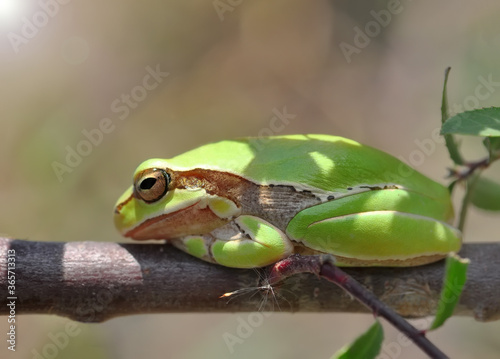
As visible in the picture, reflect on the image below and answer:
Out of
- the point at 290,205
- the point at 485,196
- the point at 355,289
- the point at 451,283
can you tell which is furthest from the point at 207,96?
the point at 451,283

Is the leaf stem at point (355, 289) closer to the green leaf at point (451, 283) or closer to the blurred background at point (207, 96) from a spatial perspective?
the green leaf at point (451, 283)

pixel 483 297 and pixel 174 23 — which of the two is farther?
pixel 174 23

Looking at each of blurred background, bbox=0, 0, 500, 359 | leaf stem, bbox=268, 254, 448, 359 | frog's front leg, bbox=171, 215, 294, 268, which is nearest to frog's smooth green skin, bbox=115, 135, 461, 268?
frog's front leg, bbox=171, 215, 294, 268

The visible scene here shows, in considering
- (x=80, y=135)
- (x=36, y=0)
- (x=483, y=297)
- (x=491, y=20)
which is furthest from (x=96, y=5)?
(x=483, y=297)

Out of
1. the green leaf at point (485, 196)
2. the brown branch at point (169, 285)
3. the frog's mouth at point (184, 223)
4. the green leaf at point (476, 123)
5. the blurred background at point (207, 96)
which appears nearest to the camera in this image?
the green leaf at point (476, 123)

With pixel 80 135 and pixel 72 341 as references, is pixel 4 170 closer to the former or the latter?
pixel 80 135

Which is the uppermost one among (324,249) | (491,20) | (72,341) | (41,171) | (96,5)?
(96,5)

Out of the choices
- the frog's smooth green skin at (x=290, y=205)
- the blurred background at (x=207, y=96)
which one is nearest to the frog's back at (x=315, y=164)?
the frog's smooth green skin at (x=290, y=205)
